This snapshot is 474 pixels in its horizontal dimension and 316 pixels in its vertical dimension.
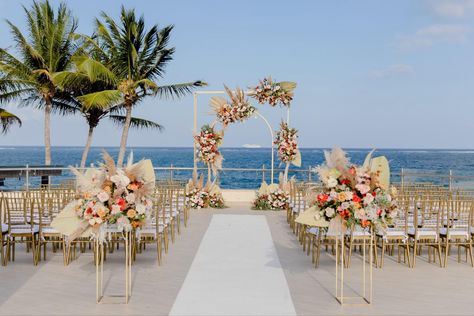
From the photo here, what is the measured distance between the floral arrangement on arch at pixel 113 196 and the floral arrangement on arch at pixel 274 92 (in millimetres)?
9162

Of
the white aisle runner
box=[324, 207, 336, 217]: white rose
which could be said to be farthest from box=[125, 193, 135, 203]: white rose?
box=[324, 207, 336, 217]: white rose

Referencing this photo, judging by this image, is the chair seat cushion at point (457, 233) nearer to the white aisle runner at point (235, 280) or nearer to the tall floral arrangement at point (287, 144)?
the white aisle runner at point (235, 280)

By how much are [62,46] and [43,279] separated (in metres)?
17.2

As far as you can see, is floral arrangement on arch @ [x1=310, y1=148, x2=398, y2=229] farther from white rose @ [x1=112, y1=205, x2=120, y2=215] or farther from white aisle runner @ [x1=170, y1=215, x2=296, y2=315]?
white rose @ [x1=112, y1=205, x2=120, y2=215]

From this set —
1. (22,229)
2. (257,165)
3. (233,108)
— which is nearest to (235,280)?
(22,229)

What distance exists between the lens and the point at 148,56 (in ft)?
67.7

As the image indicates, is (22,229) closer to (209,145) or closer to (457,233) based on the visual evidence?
(457,233)

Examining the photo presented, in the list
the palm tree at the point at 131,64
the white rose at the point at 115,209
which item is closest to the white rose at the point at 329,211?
the white rose at the point at 115,209

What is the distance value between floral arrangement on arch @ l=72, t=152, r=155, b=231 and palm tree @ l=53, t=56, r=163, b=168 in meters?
14.7

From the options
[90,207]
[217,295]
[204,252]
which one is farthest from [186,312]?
[204,252]

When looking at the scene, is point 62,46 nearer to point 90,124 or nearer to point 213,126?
point 90,124

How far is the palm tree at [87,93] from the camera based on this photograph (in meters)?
19.9

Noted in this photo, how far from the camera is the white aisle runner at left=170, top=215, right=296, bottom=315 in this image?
5277mm

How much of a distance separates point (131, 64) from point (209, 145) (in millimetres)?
7557
